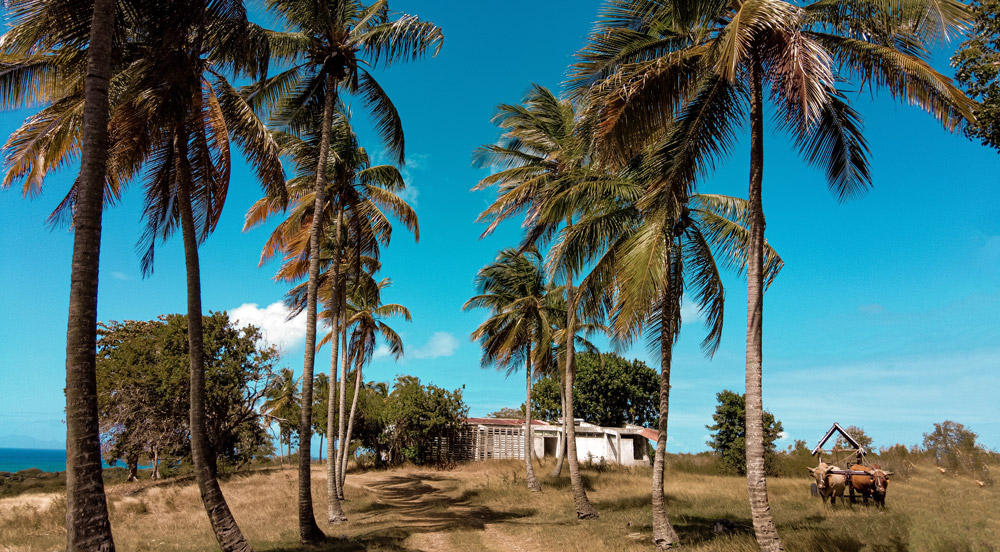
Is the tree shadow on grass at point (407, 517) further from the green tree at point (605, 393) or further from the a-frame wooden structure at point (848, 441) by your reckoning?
the green tree at point (605, 393)

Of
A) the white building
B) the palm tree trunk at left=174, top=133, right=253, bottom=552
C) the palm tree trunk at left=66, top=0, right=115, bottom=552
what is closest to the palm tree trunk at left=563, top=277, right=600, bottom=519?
the palm tree trunk at left=174, top=133, right=253, bottom=552

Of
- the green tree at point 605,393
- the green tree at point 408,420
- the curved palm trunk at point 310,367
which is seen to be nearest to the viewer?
the curved palm trunk at point 310,367

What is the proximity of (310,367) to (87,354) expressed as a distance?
6221mm

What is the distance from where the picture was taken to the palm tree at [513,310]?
25219 mm

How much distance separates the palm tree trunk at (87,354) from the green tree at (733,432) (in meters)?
28.0

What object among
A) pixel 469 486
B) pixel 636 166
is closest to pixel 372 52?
pixel 636 166

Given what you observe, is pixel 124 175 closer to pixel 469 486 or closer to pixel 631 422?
pixel 469 486

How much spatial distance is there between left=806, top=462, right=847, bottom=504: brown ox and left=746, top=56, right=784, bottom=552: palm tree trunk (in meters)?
10.1

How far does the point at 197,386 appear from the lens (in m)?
9.12

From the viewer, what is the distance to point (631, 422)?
41812mm

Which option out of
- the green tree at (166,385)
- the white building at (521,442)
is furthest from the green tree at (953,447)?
the green tree at (166,385)

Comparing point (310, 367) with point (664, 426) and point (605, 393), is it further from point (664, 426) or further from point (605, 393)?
point (605, 393)

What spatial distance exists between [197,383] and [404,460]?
90.4ft

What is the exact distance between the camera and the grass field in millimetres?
9555
